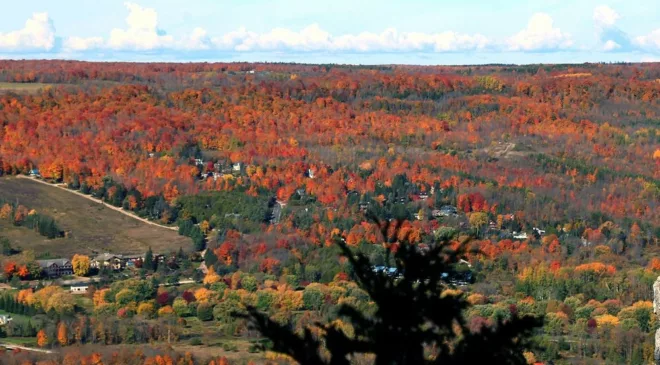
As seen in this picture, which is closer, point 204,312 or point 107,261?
point 204,312

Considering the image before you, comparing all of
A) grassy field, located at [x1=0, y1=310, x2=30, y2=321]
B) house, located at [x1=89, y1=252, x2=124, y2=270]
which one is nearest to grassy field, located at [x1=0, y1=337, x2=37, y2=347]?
grassy field, located at [x1=0, y1=310, x2=30, y2=321]

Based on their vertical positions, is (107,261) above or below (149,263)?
below

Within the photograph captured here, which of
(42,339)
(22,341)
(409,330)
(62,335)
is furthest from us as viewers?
(22,341)

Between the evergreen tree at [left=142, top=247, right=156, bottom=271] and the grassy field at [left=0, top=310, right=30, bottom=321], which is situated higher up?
the grassy field at [left=0, top=310, right=30, bottom=321]

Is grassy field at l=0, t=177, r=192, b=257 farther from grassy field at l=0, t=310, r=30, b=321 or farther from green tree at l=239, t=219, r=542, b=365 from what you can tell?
green tree at l=239, t=219, r=542, b=365

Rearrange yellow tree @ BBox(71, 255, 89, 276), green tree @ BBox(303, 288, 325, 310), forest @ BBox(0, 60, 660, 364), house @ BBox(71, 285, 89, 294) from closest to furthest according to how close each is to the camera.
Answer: forest @ BBox(0, 60, 660, 364) < green tree @ BBox(303, 288, 325, 310) < house @ BBox(71, 285, 89, 294) < yellow tree @ BBox(71, 255, 89, 276)

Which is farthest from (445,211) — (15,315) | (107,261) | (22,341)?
Result: (22,341)

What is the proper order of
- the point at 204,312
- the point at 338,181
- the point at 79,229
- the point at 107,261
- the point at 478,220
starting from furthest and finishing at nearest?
the point at 338,181 < the point at 478,220 < the point at 79,229 < the point at 107,261 < the point at 204,312

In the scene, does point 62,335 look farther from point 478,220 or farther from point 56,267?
point 478,220
